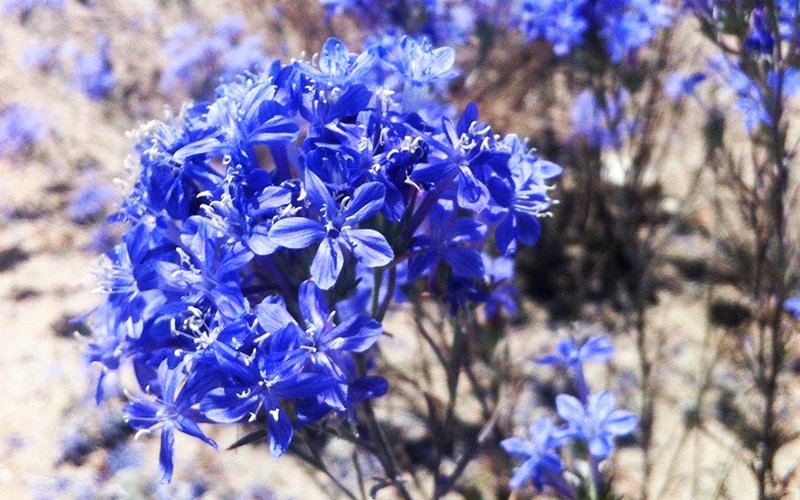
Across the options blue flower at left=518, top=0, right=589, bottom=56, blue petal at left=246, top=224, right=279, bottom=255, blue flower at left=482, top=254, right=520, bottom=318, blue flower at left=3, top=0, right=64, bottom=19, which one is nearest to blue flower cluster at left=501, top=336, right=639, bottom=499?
blue flower at left=482, top=254, right=520, bottom=318

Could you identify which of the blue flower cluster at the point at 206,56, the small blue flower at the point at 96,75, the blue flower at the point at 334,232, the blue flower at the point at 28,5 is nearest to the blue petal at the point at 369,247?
the blue flower at the point at 334,232

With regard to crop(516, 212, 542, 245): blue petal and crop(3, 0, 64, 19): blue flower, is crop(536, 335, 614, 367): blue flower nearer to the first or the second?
crop(516, 212, 542, 245): blue petal

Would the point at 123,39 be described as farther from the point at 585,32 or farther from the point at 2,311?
the point at 585,32

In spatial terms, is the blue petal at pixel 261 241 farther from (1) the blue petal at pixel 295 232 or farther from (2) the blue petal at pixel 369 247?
(2) the blue petal at pixel 369 247

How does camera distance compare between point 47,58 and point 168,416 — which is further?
point 47,58

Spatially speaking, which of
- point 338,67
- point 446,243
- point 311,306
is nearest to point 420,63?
point 338,67

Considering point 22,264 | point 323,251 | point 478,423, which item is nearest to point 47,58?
point 22,264

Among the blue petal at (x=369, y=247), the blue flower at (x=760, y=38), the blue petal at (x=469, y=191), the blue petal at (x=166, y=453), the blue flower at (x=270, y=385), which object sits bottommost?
the blue petal at (x=166, y=453)
